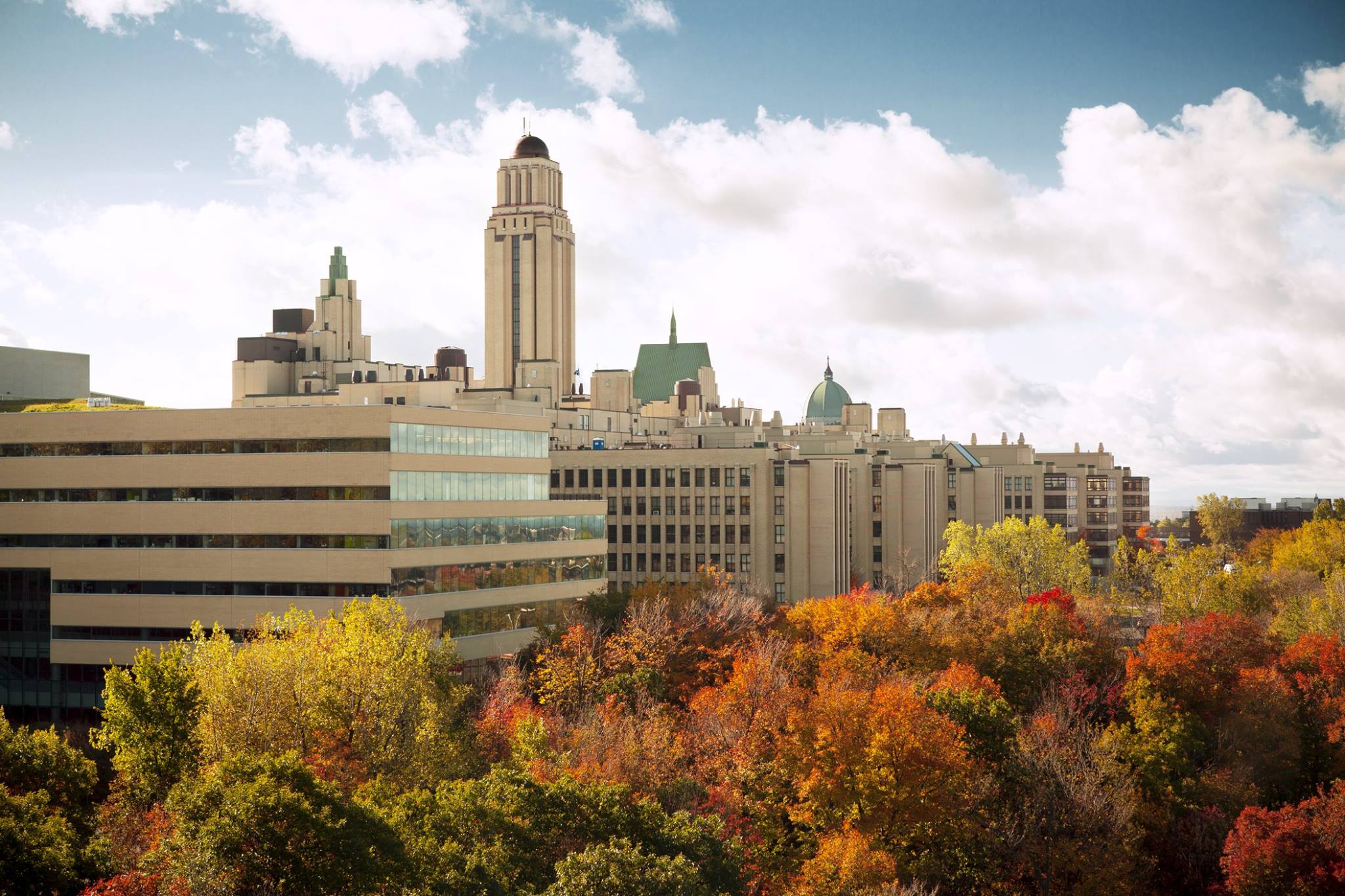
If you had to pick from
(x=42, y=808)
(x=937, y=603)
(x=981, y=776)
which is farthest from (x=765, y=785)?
(x=937, y=603)

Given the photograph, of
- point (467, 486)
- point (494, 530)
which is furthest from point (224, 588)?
point (494, 530)

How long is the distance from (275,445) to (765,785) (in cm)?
4362

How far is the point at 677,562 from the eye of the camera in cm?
13350

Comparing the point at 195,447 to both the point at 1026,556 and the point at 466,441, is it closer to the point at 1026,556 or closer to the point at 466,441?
the point at 466,441

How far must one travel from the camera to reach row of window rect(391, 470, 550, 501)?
79.6 m

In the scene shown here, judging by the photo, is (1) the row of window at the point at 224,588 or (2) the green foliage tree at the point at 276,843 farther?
(1) the row of window at the point at 224,588

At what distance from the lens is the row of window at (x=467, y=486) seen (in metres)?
79.6

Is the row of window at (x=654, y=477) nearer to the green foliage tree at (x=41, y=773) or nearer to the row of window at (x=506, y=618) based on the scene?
the row of window at (x=506, y=618)

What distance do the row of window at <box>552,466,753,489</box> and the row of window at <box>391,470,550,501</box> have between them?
1595 inches

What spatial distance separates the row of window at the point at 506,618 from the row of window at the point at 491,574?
1.46m

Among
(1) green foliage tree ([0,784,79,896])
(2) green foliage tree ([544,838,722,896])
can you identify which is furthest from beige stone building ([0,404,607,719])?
(2) green foliage tree ([544,838,722,896])

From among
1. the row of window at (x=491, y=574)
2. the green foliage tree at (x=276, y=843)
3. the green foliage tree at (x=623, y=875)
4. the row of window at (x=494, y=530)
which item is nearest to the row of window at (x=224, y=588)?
the row of window at (x=491, y=574)

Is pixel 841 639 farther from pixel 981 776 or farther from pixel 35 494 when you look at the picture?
pixel 35 494

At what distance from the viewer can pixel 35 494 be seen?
8600 cm
